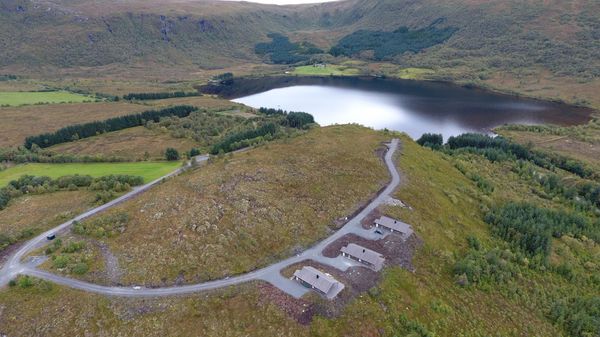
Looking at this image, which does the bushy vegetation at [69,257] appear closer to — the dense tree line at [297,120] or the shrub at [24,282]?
the shrub at [24,282]

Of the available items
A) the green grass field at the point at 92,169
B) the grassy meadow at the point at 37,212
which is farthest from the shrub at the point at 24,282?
the green grass field at the point at 92,169

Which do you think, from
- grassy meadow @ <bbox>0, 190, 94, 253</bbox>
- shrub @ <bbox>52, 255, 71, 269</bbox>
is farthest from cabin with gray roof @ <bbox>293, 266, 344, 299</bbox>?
grassy meadow @ <bbox>0, 190, 94, 253</bbox>

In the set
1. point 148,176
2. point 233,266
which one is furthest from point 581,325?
Result: point 148,176

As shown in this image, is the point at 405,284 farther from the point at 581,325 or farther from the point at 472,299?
the point at 581,325

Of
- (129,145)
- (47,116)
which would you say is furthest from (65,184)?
(47,116)

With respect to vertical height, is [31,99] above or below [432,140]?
above

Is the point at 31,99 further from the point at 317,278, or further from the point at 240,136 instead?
the point at 317,278

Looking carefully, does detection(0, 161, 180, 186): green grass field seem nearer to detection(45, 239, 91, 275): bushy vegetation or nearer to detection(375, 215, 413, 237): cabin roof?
detection(45, 239, 91, 275): bushy vegetation
